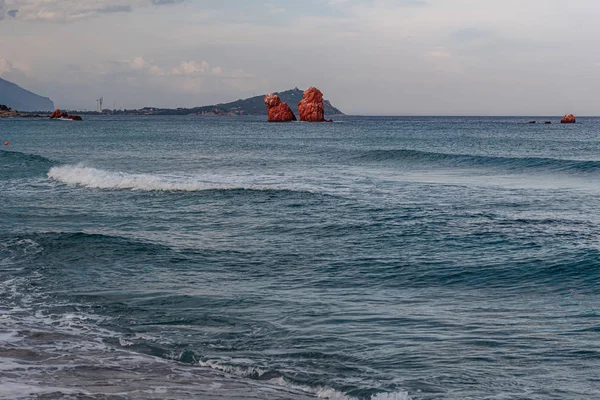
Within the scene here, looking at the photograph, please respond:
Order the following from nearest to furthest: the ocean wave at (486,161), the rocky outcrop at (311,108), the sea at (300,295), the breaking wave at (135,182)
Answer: the sea at (300,295) < the breaking wave at (135,182) < the ocean wave at (486,161) < the rocky outcrop at (311,108)

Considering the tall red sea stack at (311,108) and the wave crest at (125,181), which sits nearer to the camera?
the wave crest at (125,181)

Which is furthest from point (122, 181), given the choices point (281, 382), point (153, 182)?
point (281, 382)

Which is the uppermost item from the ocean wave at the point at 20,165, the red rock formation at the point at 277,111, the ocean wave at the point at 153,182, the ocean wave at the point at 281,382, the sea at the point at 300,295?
the red rock formation at the point at 277,111

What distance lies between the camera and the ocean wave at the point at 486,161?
40.1m

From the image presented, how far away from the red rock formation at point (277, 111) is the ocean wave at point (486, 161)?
94970 millimetres

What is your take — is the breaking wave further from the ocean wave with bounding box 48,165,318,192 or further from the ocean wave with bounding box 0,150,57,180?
the ocean wave with bounding box 0,150,57,180

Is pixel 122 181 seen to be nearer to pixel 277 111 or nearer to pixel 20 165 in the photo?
pixel 20 165

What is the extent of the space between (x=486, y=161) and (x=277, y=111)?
10596 cm

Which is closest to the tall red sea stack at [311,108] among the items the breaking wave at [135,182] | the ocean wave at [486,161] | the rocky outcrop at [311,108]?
the rocky outcrop at [311,108]

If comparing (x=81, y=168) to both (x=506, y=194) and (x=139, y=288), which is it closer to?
(x=506, y=194)

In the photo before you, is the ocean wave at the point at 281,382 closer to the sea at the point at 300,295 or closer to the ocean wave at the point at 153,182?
the sea at the point at 300,295

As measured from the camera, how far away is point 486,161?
148ft

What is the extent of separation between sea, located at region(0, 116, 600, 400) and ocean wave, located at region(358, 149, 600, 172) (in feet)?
47.7

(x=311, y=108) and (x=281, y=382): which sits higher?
(x=311, y=108)
